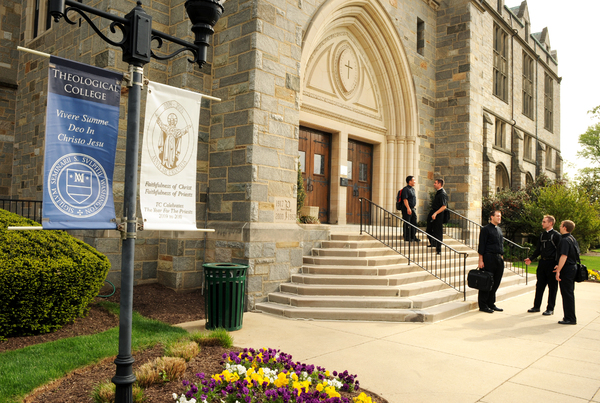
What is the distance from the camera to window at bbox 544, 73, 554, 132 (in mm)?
28798

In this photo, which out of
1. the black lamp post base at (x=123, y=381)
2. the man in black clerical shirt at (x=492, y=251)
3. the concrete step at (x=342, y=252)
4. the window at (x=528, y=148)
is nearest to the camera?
the black lamp post base at (x=123, y=381)

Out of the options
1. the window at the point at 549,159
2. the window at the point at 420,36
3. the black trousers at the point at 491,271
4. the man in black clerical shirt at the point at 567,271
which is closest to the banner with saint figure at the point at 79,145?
the black trousers at the point at 491,271

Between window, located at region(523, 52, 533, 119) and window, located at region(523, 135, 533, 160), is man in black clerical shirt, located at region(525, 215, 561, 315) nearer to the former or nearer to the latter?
window, located at region(523, 135, 533, 160)

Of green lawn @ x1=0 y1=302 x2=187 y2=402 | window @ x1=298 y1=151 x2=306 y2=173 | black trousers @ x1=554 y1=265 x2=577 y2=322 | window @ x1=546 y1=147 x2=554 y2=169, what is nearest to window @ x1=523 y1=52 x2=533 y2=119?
window @ x1=546 y1=147 x2=554 y2=169

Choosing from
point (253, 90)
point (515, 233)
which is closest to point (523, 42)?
point (515, 233)

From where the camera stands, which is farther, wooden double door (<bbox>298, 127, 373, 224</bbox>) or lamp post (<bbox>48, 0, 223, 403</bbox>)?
wooden double door (<bbox>298, 127, 373, 224</bbox>)

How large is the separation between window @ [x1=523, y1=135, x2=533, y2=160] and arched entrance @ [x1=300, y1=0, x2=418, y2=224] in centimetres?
1444

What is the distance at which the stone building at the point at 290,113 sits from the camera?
7977 mm

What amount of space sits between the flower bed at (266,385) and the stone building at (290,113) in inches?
112

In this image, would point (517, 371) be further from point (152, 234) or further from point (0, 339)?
point (152, 234)

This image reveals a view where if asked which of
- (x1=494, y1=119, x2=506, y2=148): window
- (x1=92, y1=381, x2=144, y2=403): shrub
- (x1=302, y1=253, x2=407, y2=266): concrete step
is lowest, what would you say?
(x1=92, y1=381, x2=144, y2=403): shrub

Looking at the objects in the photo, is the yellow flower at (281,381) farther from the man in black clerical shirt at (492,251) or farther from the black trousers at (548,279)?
the black trousers at (548,279)

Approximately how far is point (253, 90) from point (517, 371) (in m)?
5.79

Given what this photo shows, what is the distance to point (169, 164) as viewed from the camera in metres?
3.76
